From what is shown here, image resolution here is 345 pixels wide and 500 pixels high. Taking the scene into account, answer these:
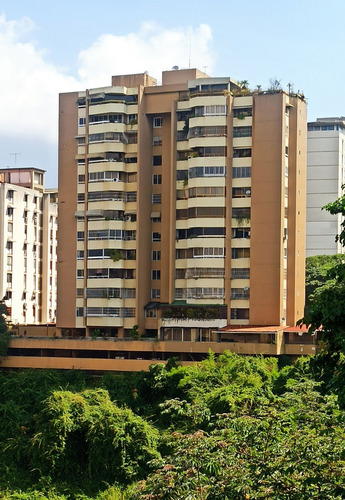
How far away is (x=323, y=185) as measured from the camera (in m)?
63.9

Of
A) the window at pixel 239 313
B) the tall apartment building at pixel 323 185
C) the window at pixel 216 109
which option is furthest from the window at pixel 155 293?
the tall apartment building at pixel 323 185

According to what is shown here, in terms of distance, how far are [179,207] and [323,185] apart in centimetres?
1797

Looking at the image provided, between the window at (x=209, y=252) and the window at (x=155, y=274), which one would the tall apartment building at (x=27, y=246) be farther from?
the window at (x=209, y=252)

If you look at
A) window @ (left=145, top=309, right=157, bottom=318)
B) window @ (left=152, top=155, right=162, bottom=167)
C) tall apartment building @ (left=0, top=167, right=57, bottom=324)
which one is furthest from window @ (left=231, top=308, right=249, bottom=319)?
tall apartment building @ (left=0, top=167, right=57, bottom=324)

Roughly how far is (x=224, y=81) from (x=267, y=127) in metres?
3.67

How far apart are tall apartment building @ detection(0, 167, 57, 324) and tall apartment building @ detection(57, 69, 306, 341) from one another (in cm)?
1139

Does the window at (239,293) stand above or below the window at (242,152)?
below

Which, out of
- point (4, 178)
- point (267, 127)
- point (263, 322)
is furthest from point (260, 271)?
point (4, 178)

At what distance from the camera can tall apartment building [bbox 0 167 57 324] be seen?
6166 centimetres

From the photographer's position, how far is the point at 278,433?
773 inches

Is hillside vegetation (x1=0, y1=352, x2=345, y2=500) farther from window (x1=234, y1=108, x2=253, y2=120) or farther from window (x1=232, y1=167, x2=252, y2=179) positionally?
window (x1=234, y1=108, x2=253, y2=120)

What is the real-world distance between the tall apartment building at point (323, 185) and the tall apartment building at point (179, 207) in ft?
47.1

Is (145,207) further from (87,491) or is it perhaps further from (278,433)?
(278,433)

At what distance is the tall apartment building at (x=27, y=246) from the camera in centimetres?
6166
